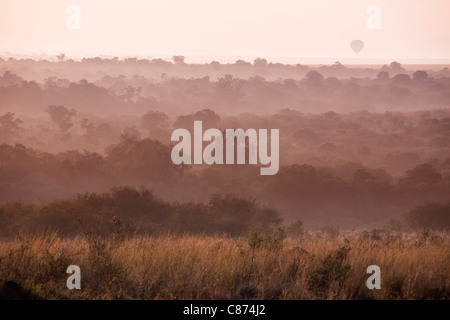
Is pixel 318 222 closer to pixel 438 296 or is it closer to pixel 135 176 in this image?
pixel 135 176

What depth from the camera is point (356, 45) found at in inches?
3167

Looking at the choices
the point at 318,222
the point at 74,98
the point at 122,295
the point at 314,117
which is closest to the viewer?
the point at 122,295

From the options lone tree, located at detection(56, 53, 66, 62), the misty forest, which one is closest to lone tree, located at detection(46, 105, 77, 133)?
the misty forest

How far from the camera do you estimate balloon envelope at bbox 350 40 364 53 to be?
263 ft

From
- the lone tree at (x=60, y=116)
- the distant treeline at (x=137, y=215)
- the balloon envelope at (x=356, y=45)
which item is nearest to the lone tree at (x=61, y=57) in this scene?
the balloon envelope at (x=356, y=45)

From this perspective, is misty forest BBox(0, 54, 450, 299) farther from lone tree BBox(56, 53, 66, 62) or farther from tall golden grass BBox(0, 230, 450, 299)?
lone tree BBox(56, 53, 66, 62)

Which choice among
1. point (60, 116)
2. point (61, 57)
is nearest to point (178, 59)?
point (61, 57)

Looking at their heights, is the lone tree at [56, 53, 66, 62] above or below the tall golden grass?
above

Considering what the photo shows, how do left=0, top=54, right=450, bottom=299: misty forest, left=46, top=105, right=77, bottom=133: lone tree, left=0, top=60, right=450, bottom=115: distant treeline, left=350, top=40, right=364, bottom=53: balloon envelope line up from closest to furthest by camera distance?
left=0, top=54, right=450, bottom=299: misty forest, left=46, top=105, right=77, bottom=133: lone tree, left=0, top=60, right=450, bottom=115: distant treeline, left=350, top=40, right=364, bottom=53: balloon envelope

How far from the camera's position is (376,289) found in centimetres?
668

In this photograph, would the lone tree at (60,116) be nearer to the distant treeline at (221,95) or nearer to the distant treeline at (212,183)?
the distant treeline at (212,183)

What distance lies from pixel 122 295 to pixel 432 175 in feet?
108

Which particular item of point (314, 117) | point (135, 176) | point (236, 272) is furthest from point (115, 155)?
point (314, 117)
